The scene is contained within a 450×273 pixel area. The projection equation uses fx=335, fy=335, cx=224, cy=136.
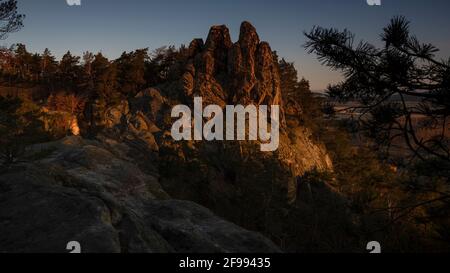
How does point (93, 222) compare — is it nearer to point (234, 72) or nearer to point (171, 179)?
point (171, 179)

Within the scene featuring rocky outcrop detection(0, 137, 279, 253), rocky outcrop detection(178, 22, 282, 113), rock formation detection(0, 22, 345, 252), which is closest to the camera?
rocky outcrop detection(0, 137, 279, 253)

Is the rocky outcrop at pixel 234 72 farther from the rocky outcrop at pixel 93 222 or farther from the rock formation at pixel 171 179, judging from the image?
the rocky outcrop at pixel 93 222

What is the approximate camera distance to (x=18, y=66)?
5634 centimetres

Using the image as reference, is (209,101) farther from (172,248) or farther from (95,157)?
(172,248)

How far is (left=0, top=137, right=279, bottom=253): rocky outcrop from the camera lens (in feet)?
15.6

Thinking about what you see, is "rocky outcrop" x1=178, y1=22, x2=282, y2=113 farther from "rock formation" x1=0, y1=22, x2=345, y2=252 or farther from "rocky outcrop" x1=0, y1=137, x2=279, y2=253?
"rocky outcrop" x1=0, y1=137, x2=279, y2=253

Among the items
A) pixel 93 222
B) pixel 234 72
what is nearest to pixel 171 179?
pixel 93 222

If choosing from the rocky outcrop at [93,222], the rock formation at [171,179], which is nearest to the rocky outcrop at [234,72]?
the rock formation at [171,179]

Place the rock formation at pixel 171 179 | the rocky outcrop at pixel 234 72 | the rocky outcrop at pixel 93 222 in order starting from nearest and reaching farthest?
1. the rocky outcrop at pixel 93 222
2. the rock formation at pixel 171 179
3. the rocky outcrop at pixel 234 72

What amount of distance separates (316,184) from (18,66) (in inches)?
2031

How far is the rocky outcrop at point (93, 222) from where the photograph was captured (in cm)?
474

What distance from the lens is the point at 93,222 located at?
512cm

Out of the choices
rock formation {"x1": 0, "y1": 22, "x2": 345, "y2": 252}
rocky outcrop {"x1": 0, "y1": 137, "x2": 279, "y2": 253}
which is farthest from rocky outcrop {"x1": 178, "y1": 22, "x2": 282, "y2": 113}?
rocky outcrop {"x1": 0, "y1": 137, "x2": 279, "y2": 253}
